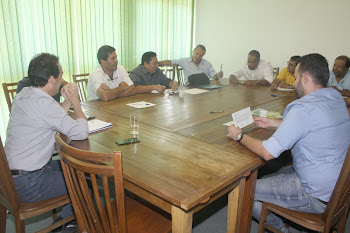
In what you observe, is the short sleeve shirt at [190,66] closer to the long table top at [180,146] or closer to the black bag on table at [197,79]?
the black bag on table at [197,79]

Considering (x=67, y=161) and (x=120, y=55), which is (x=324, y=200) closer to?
(x=67, y=161)

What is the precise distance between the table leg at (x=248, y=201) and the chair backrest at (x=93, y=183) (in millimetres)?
776

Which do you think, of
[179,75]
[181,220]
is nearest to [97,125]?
[181,220]

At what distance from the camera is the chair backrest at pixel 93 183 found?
2.95 feet

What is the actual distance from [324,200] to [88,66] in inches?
130

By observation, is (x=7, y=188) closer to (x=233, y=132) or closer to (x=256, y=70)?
(x=233, y=132)

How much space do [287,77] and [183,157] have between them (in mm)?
2967

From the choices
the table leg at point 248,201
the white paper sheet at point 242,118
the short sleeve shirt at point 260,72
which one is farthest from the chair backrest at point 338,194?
the short sleeve shirt at point 260,72

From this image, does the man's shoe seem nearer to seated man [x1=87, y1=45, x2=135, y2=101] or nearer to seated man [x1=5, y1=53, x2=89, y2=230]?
seated man [x1=5, y1=53, x2=89, y2=230]

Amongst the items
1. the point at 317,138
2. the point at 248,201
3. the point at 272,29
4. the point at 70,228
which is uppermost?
the point at 272,29

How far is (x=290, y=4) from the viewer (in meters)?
4.39

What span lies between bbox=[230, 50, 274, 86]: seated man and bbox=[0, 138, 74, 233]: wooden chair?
114 inches

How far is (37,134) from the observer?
4.83 ft

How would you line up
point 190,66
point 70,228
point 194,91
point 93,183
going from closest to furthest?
point 93,183
point 70,228
point 194,91
point 190,66
